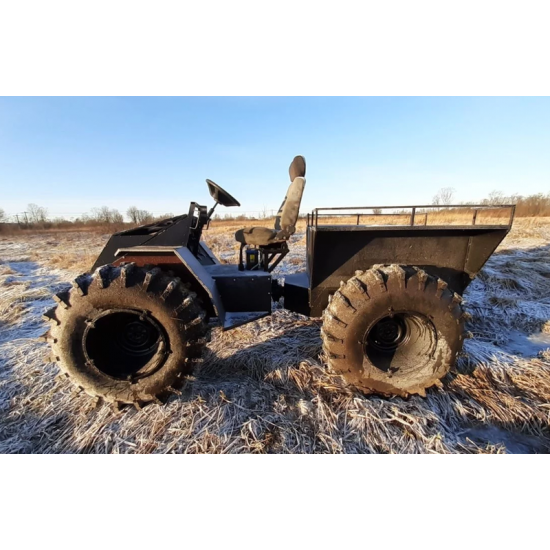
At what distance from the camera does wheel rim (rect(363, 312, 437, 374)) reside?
2.47 metres

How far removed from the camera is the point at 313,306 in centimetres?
296

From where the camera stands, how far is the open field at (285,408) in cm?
211

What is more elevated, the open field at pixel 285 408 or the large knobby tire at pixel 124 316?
the large knobby tire at pixel 124 316

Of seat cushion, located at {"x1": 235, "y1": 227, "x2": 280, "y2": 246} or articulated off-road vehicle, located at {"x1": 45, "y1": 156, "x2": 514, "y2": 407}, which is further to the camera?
seat cushion, located at {"x1": 235, "y1": 227, "x2": 280, "y2": 246}

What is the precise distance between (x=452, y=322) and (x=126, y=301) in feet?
9.22

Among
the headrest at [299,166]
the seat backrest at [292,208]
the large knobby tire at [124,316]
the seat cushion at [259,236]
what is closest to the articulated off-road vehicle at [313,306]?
the large knobby tire at [124,316]

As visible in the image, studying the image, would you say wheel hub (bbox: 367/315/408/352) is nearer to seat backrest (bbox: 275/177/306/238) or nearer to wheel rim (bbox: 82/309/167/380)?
seat backrest (bbox: 275/177/306/238)

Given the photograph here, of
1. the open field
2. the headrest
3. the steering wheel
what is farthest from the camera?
the headrest

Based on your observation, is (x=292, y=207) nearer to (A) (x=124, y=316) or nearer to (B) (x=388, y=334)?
(B) (x=388, y=334)

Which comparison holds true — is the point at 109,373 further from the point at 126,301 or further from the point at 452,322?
the point at 452,322

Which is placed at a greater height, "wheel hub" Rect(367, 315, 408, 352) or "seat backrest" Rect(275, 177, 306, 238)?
"seat backrest" Rect(275, 177, 306, 238)

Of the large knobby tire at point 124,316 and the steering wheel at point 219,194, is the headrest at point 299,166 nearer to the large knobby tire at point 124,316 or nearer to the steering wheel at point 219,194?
the steering wheel at point 219,194

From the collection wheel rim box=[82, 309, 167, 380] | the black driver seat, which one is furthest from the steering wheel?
wheel rim box=[82, 309, 167, 380]

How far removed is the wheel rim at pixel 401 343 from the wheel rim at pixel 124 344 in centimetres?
191
